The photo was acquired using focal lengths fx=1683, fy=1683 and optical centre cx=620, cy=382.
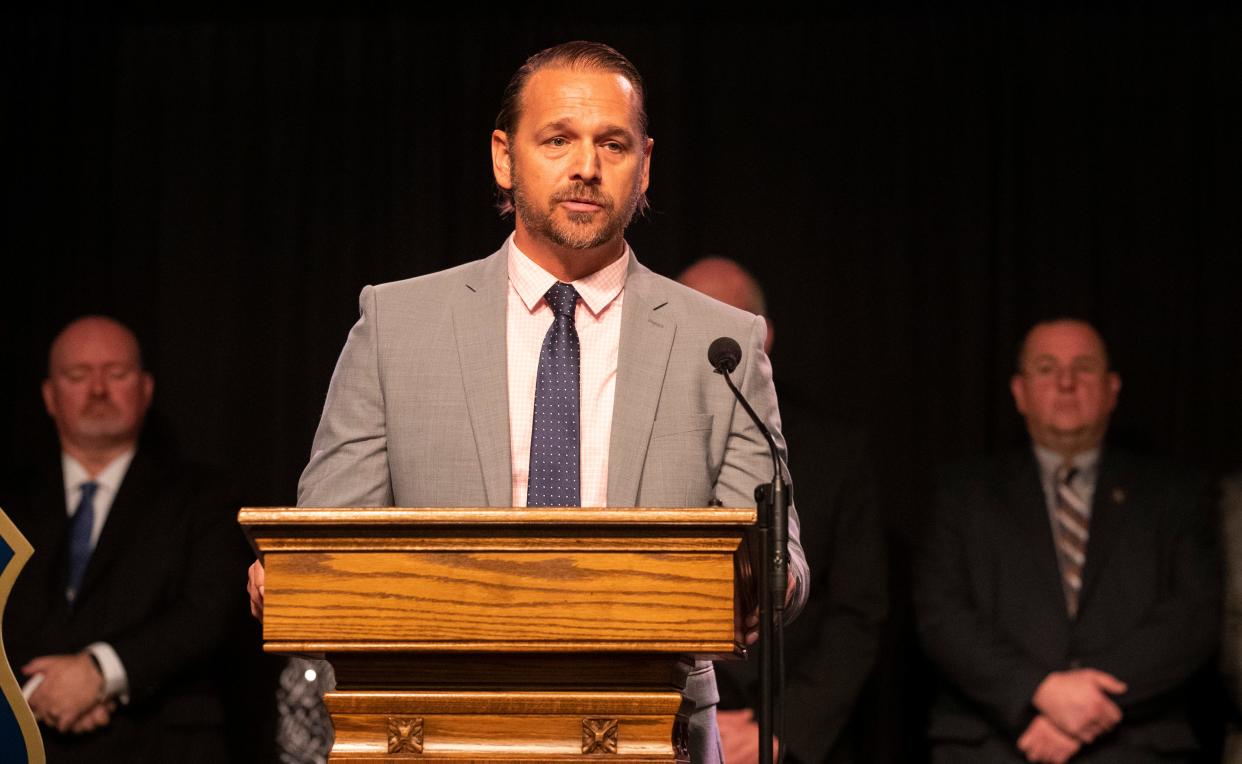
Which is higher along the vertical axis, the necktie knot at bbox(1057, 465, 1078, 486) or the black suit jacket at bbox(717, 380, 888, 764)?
the necktie knot at bbox(1057, 465, 1078, 486)

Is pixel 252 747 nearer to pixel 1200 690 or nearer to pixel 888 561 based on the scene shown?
pixel 888 561

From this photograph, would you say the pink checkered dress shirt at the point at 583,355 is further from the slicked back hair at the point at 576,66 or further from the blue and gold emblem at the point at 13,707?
the blue and gold emblem at the point at 13,707

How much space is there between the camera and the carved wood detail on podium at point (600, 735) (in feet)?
6.09

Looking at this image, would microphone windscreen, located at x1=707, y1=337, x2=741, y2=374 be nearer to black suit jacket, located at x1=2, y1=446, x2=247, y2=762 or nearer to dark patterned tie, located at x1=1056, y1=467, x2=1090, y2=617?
dark patterned tie, located at x1=1056, y1=467, x2=1090, y2=617

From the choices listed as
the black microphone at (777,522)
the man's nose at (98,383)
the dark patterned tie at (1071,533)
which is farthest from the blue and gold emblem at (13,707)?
the dark patterned tie at (1071,533)

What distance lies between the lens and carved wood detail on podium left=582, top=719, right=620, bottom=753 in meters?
1.86

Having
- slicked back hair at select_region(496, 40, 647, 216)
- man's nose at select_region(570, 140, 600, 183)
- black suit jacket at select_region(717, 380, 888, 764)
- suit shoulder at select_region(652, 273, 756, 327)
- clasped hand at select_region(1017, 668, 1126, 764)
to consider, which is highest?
slicked back hair at select_region(496, 40, 647, 216)

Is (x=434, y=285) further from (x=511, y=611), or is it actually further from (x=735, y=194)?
(x=735, y=194)

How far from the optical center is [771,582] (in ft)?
6.72

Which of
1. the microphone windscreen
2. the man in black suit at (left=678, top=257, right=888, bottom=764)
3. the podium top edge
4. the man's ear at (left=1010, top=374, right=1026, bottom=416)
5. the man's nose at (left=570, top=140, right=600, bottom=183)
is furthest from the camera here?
the man's ear at (left=1010, top=374, right=1026, bottom=416)

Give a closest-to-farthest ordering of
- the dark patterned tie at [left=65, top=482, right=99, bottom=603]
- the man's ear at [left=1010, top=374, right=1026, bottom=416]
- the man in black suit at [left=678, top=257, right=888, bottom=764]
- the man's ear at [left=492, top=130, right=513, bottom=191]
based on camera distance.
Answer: the man's ear at [left=492, top=130, right=513, bottom=191] → the man in black suit at [left=678, top=257, right=888, bottom=764] → the dark patterned tie at [left=65, top=482, right=99, bottom=603] → the man's ear at [left=1010, top=374, right=1026, bottom=416]

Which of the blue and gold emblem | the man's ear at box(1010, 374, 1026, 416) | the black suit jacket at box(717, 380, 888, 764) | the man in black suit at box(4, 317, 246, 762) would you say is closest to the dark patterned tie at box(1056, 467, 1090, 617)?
the man's ear at box(1010, 374, 1026, 416)

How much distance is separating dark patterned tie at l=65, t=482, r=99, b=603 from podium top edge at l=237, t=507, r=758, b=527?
10.3 feet

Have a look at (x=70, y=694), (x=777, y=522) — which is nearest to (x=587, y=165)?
(x=777, y=522)
